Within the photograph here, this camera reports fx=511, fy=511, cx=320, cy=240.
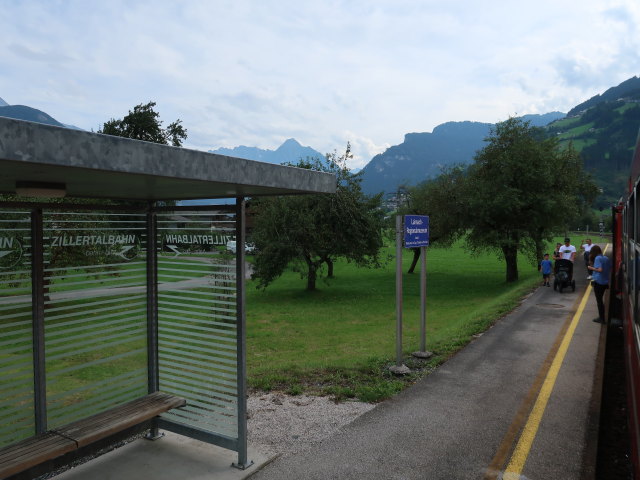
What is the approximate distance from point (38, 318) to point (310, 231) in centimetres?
2023

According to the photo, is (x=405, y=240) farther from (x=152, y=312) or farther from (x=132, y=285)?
(x=132, y=285)

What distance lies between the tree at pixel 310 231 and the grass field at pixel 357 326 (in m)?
2.10

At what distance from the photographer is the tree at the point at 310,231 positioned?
81.3ft

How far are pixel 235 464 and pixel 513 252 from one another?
81.6 feet

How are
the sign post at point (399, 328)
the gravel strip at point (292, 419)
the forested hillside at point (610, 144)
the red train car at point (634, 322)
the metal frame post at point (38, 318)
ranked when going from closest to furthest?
the red train car at point (634, 322)
the metal frame post at point (38, 318)
the gravel strip at point (292, 419)
the sign post at point (399, 328)
the forested hillside at point (610, 144)

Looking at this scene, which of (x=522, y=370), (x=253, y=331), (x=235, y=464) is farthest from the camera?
(x=253, y=331)

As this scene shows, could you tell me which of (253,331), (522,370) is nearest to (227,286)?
(522,370)

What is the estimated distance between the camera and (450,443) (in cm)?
523

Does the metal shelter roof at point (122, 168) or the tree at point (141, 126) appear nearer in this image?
the metal shelter roof at point (122, 168)

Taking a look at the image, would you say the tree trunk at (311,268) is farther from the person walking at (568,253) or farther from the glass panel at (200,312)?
the glass panel at (200,312)

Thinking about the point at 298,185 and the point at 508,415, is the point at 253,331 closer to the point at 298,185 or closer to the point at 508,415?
the point at 508,415

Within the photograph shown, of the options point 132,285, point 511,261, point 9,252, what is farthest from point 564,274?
point 9,252

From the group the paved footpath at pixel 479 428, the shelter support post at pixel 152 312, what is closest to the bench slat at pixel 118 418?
the shelter support post at pixel 152 312

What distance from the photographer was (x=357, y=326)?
1828cm
